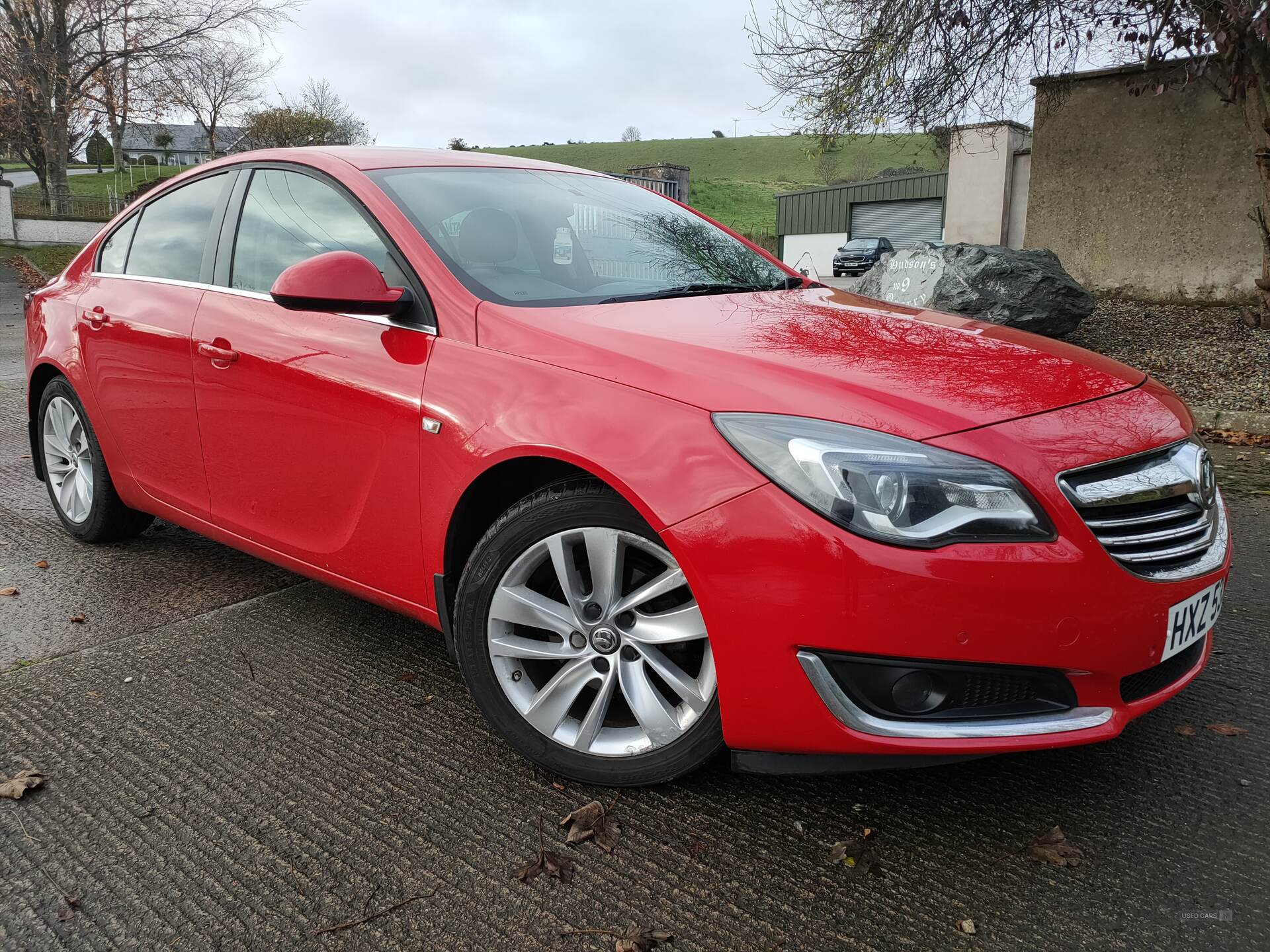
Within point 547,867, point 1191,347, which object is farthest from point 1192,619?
point 1191,347

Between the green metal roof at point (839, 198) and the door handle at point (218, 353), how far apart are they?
139ft

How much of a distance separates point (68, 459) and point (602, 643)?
3.00 meters

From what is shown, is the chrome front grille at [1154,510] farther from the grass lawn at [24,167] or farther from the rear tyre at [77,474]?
the grass lawn at [24,167]

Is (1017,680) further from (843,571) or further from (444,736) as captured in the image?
(444,736)

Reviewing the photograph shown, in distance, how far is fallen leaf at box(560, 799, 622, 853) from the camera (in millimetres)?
2076

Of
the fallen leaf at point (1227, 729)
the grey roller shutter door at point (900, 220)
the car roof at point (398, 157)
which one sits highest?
the grey roller shutter door at point (900, 220)

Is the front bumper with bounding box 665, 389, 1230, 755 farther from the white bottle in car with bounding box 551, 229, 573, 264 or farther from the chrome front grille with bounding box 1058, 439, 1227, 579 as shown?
the white bottle in car with bounding box 551, 229, 573, 264

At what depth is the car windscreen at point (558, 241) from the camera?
2.63 meters

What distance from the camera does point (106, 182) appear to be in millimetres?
58312

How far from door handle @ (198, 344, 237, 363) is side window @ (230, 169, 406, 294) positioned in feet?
0.70

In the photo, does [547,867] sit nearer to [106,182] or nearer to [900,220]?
[900,220]

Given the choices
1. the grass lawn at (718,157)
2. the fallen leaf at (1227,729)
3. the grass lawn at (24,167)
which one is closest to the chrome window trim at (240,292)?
the fallen leaf at (1227,729)

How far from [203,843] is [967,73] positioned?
10.2 metres

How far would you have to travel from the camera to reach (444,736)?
99.6 inches
